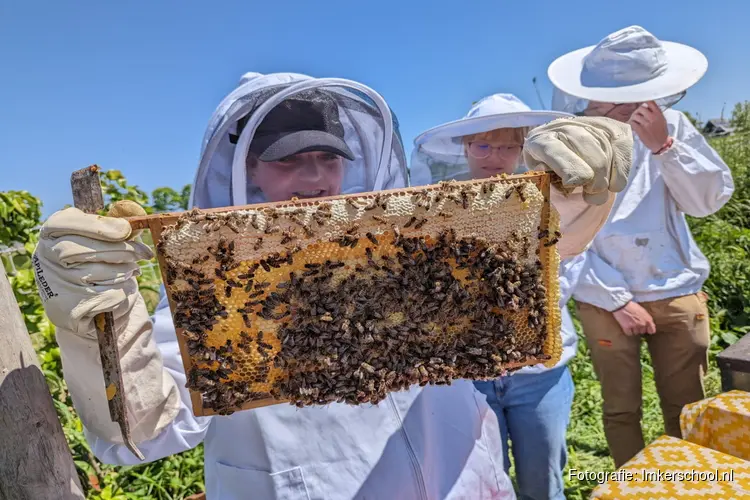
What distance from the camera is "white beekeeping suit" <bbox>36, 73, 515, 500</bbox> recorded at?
1655 mm

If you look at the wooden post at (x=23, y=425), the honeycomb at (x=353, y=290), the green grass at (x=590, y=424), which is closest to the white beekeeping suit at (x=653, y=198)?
the green grass at (x=590, y=424)

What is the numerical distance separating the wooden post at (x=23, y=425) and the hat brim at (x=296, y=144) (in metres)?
1.15

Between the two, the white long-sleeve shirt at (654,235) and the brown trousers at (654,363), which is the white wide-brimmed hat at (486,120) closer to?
the white long-sleeve shirt at (654,235)

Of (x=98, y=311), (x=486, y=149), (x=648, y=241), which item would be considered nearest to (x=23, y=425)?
(x=98, y=311)

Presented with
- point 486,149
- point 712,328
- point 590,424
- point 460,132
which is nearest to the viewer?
point 460,132

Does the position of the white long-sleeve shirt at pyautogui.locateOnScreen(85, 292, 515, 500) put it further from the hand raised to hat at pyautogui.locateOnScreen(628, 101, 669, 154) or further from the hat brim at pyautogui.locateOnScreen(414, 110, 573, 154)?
the hand raised to hat at pyautogui.locateOnScreen(628, 101, 669, 154)

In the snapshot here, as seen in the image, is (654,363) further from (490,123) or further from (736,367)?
(490,123)

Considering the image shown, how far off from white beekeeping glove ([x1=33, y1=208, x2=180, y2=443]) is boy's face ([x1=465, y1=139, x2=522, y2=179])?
251cm

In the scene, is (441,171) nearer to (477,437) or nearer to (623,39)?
(623,39)

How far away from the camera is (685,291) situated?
12.7 feet

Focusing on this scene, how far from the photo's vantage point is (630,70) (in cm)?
378

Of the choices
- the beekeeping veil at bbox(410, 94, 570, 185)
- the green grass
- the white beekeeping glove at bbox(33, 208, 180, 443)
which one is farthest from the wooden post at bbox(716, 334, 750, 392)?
the green grass

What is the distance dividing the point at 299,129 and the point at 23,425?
1627 mm

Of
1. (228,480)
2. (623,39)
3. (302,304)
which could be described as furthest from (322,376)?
(623,39)
